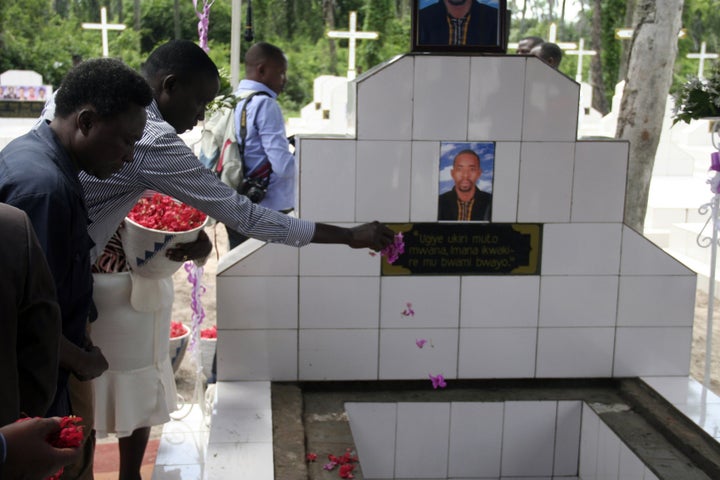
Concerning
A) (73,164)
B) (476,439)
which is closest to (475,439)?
(476,439)

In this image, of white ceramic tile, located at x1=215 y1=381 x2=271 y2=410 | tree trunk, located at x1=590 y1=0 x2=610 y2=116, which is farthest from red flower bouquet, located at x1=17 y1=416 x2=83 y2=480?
tree trunk, located at x1=590 y1=0 x2=610 y2=116

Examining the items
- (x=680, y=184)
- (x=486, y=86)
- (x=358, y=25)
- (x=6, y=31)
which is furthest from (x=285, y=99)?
(x=486, y=86)

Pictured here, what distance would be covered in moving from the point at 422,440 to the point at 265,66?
101 inches

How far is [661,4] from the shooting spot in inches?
269

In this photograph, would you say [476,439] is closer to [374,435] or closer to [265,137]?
[374,435]

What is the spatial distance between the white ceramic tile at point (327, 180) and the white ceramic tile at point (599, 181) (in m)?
1.17

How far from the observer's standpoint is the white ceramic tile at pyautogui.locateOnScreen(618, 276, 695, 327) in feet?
14.2

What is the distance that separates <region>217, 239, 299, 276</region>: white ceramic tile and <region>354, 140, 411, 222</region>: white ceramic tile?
34 centimetres

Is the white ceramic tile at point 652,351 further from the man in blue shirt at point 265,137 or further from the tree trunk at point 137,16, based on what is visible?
the tree trunk at point 137,16

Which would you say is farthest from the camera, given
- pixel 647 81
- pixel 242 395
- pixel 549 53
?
pixel 647 81

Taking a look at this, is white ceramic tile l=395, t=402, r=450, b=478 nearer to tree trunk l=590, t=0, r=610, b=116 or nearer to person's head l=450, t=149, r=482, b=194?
person's head l=450, t=149, r=482, b=194

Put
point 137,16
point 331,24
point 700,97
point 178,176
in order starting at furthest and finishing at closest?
1. point 137,16
2. point 331,24
3. point 700,97
4. point 178,176

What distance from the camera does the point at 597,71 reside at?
2716cm

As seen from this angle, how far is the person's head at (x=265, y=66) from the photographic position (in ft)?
17.4
